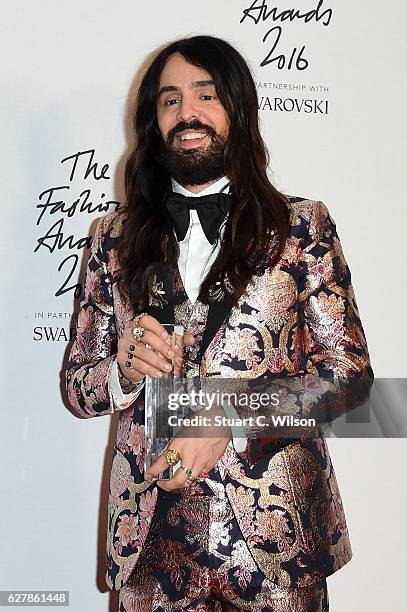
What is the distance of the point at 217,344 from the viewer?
1.35 m

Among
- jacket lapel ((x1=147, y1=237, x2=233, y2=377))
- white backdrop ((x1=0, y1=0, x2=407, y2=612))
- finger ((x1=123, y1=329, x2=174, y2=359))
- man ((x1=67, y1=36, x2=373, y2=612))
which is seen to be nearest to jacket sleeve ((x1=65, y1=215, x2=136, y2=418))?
man ((x1=67, y1=36, x2=373, y2=612))

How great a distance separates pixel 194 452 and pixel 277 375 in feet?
0.78

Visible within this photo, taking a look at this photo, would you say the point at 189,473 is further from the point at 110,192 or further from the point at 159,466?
the point at 110,192

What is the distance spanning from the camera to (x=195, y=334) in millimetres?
1381

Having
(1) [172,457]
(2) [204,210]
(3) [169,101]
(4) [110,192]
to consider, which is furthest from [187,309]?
(4) [110,192]

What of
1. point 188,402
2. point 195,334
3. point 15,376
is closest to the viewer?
point 188,402

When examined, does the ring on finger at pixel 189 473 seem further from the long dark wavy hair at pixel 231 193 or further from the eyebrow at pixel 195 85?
the eyebrow at pixel 195 85

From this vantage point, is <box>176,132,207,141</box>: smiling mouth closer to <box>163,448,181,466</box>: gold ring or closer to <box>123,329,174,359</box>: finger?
<box>123,329,174,359</box>: finger

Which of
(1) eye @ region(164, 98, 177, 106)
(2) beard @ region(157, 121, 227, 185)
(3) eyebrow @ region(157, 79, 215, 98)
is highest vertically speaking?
(3) eyebrow @ region(157, 79, 215, 98)

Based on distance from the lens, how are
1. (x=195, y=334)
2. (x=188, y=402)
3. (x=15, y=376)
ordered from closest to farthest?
(x=188, y=402)
(x=195, y=334)
(x=15, y=376)

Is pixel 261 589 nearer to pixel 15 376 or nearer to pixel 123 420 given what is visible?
pixel 123 420

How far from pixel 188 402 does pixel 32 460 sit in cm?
79

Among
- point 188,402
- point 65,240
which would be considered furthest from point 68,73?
point 188,402

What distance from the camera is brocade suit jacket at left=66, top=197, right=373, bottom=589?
1.32m
